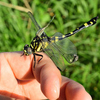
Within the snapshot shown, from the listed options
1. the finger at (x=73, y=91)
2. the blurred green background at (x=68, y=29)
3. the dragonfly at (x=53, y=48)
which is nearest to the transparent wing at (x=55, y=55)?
the dragonfly at (x=53, y=48)

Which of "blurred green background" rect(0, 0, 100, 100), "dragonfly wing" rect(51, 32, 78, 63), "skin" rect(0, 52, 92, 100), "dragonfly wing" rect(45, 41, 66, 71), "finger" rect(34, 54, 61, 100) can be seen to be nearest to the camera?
"finger" rect(34, 54, 61, 100)

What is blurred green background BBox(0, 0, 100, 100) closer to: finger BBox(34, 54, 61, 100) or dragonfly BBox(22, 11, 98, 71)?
dragonfly BBox(22, 11, 98, 71)

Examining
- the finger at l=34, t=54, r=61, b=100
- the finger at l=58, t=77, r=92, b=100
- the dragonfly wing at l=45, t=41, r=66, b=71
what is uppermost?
the finger at l=34, t=54, r=61, b=100

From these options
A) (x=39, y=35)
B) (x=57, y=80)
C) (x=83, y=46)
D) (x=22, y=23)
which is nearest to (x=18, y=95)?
(x=57, y=80)

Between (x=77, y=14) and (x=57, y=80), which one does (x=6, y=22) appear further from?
(x=57, y=80)

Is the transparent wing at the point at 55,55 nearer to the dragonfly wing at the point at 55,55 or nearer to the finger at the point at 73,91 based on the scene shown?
the dragonfly wing at the point at 55,55

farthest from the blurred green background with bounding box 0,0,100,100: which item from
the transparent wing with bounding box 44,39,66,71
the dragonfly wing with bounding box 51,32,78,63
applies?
the transparent wing with bounding box 44,39,66,71
